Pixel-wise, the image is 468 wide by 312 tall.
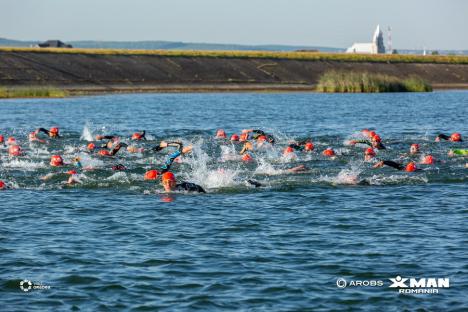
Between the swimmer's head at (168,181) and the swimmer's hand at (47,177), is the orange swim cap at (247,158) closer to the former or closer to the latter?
the swimmer's head at (168,181)

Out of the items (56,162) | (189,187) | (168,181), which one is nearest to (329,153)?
(189,187)

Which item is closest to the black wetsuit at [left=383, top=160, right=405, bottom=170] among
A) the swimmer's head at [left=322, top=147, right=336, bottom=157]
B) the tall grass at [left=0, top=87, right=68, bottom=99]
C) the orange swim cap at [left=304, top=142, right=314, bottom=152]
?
the swimmer's head at [left=322, top=147, right=336, bottom=157]

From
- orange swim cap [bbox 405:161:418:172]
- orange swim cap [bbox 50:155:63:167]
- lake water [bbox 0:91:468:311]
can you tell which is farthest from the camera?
orange swim cap [bbox 50:155:63:167]

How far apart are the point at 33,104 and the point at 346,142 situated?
36.0 m

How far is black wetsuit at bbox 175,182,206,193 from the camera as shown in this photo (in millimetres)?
24219

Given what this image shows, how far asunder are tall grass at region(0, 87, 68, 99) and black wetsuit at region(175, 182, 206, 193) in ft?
164

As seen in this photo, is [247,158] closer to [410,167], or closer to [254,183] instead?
[254,183]

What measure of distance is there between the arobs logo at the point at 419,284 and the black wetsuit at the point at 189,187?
10.2m

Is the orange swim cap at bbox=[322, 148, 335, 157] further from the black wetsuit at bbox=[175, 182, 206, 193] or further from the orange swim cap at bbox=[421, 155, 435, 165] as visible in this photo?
the black wetsuit at bbox=[175, 182, 206, 193]

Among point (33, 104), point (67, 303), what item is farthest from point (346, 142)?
point (33, 104)

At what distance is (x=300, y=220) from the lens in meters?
20.1

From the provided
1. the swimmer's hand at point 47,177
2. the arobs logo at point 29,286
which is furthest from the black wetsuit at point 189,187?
the arobs logo at point 29,286

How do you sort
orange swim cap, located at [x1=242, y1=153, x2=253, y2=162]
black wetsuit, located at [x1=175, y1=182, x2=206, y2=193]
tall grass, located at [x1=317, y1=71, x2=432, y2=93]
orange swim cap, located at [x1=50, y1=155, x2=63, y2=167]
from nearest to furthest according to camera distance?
black wetsuit, located at [x1=175, y1=182, x2=206, y2=193]
orange swim cap, located at [x1=50, y1=155, x2=63, y2=167]
orange swim cap, located at [x1=242, y1=153, x2=253, y2=162]
tall grass, located at [x1=317, y1=71, x2=432, y2=93]

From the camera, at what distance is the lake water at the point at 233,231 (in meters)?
14.2
